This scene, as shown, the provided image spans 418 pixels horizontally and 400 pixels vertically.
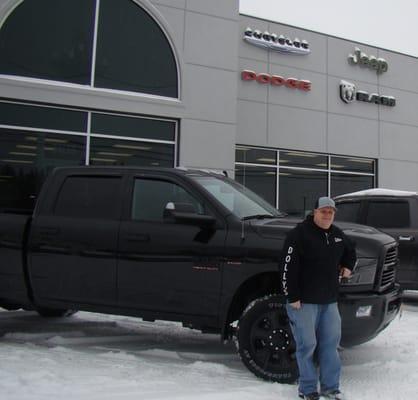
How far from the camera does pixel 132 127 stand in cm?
1363

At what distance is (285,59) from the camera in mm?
17719

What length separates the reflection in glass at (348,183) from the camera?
19047 mm

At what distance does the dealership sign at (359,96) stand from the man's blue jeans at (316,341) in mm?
15310

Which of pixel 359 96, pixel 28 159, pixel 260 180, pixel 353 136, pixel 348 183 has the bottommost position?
pixel 28 159

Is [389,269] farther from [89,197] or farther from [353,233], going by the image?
[89,197]

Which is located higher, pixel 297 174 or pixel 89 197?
pixel 297 174

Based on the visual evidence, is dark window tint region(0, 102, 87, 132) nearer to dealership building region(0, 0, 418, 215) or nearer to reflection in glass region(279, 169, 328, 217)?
dealership building region(0, 0, 418, 215)

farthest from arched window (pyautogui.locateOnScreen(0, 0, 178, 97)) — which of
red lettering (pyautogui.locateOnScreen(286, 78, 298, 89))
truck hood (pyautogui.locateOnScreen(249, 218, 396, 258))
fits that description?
truck hood (pyautogui.locateOnScreen(249, 218, 396, 258))

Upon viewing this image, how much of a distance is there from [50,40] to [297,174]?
28.9 feet

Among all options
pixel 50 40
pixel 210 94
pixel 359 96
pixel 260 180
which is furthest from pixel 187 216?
pixel 359 96

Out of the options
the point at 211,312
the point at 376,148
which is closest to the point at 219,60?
the point at 376,148

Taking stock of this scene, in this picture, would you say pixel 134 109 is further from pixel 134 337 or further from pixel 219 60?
pixel 134 337

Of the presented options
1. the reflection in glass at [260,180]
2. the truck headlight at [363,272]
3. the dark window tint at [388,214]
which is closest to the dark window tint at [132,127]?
the reflection in glass at [260,180]

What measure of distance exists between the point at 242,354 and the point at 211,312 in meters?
0.50
